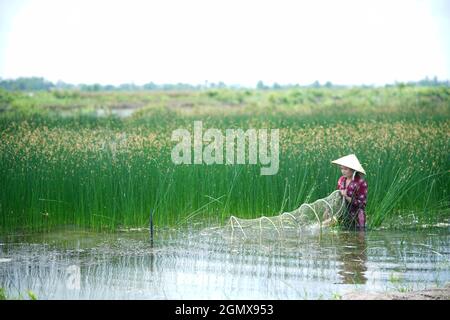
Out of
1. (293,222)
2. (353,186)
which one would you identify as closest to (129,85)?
(293,222)

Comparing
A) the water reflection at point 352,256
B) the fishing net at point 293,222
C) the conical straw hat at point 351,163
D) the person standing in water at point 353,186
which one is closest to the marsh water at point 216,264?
the water reflection at point 352,256

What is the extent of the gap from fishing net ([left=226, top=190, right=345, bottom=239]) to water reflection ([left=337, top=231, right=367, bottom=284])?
0.30 meters

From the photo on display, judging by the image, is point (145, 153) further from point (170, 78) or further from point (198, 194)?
point (170, 78)

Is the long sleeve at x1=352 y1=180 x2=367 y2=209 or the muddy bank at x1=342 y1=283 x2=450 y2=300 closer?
the muddy bank at x1=342 y1=283 x2=450 y2=300

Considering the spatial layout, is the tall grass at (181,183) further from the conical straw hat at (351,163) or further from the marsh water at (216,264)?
the conical straw hat at (351,163)

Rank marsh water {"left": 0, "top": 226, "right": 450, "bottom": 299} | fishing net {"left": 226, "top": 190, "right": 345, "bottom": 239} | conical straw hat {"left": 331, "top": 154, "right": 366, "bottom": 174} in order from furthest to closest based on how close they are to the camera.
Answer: fishing net {"left": 226, "top": 190, "right": 345, "bottom": 239} → conical straw hat {"left": 331, "top": 154, "right": 366, "bottom": 174} → marsh water {"left": 0, "top": 226, "right": 450, "bottom": 299}

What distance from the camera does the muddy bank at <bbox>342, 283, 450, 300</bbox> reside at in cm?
607

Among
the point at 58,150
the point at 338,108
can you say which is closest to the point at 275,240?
the point at 58,150

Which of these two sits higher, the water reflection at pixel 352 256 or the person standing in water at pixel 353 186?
the person standing in water at pixel 353 186

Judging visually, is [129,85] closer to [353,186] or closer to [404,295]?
[353,186]

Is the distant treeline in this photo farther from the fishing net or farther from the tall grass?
the fishing net

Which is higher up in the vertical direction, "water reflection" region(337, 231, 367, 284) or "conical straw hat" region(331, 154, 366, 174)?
"conical straw hat" region(331, 154, 366, 174)

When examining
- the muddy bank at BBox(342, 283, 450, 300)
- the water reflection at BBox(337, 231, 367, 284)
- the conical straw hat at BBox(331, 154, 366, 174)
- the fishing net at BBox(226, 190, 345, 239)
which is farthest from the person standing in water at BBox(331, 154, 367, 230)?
the muddy bank at BBox(342, 283, 450, 300)

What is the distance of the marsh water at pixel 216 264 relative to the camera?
6.80m
